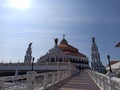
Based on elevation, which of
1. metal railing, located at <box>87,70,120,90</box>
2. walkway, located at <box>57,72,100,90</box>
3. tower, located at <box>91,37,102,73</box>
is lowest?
walkway, located at <box>57,72,100,90</box>

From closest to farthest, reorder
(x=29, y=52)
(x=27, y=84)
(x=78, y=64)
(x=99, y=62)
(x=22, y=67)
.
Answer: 1. (x=27, y=84)
2. (x=22, y=67)
3. (x=29, y=52)
4. (x=99, y=62)
5. (x=78, y=64)

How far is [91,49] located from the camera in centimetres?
7419

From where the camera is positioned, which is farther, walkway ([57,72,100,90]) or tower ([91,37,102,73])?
tower ([91,37,102,73])

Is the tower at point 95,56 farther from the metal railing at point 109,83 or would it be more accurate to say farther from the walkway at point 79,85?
the metal railing at point 109,83

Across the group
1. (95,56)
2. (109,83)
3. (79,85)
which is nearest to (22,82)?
(109,83)

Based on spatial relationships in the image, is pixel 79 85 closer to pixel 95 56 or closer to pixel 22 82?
pixel 22 82

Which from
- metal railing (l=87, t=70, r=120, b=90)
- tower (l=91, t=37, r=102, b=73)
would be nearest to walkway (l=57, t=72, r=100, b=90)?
metal railing (l=87, t=70, r=120, b=90)

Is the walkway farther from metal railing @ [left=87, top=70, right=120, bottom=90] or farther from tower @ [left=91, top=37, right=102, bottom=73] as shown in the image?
tower @ [left=91, top=37, right=102, bottom=73]

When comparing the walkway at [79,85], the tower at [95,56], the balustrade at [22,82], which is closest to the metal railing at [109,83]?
the walkway at [79,85]

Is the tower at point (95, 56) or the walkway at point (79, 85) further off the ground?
the tower at point (95, 56)

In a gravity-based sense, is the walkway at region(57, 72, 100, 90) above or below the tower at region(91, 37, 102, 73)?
below

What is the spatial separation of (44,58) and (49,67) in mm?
29715

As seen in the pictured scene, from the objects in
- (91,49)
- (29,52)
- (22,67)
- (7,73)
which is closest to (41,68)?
(22,67)

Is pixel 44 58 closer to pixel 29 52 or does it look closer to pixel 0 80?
pixel 29 52
